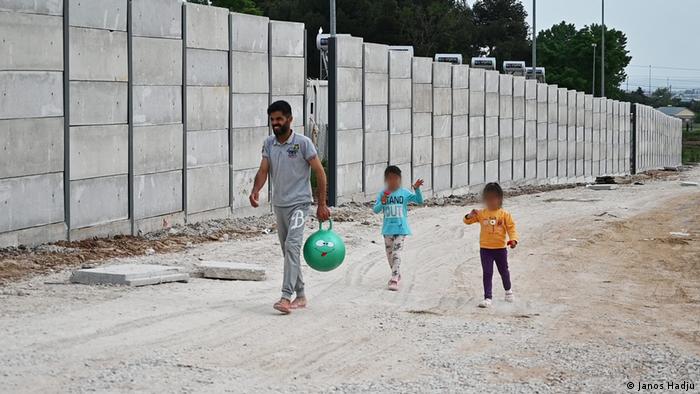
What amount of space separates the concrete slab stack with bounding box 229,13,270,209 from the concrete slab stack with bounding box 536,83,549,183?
20.6m

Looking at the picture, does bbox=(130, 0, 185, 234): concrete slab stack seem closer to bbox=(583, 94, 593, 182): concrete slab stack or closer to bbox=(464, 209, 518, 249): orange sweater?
bbox=(464, 209, 518, 249): orange sweater

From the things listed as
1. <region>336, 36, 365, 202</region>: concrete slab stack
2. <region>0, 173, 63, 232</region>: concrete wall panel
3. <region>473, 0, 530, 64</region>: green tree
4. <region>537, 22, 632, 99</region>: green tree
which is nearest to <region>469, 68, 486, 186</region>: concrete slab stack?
<region>336, 36, 365, 202</region>: concrete slab stack

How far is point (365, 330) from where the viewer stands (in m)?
10.4

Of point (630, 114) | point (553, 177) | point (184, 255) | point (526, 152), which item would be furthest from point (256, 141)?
point (630, 114)

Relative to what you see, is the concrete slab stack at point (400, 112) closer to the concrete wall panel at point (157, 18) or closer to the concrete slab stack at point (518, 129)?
the concrete wall panel at point (157, 18)

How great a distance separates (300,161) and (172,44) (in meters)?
6.44

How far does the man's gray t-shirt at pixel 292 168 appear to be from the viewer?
11.1 m

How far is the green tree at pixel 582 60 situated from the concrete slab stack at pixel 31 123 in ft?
292

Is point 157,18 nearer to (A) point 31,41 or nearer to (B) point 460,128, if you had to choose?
(A) point 31,41

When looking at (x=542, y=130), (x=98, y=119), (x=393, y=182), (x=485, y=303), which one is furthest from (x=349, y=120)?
(x=542, y=130)

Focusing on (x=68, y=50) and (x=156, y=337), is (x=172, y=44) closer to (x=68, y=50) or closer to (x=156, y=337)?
(x=68, y=50)

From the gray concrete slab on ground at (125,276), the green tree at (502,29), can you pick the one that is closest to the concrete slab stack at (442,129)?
the gray concrete slab on ground at (125,276)

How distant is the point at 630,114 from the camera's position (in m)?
59.9

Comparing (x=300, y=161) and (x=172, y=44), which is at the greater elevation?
(x=172, y=44)
